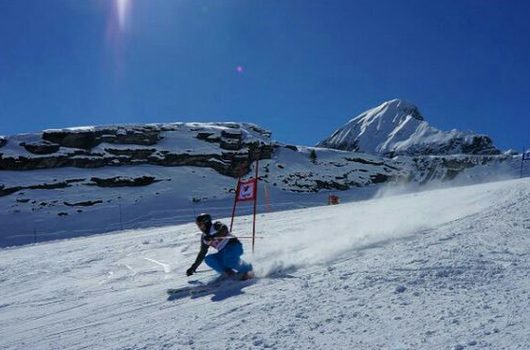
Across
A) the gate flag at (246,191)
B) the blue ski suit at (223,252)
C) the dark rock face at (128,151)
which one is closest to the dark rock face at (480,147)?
the dark rock face at (128,151)

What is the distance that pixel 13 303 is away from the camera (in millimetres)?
6094

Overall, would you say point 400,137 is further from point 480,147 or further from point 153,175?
point 153,175

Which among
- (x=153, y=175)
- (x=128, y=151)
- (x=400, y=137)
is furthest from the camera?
(x=400, y=137)

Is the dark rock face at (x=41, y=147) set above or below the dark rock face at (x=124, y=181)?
above

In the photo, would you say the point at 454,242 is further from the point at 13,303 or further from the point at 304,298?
the point at 13,303

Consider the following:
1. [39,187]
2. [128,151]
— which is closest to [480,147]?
[128,151]

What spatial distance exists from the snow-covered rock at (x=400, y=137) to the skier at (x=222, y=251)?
118307 mm

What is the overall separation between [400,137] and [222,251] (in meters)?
163

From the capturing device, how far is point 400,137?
158m

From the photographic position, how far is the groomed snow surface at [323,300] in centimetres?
328

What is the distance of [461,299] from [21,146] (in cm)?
5317

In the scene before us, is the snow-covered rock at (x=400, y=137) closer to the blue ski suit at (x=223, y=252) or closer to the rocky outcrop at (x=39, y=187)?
the rocky outcrop at (x=39, y=187)

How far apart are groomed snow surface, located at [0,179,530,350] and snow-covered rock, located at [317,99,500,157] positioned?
117188 millimetres

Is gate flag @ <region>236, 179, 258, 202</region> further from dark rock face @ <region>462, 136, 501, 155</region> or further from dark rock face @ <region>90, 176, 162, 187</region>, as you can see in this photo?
dark rock face @ <region>462, 136, 501, 155</region>
